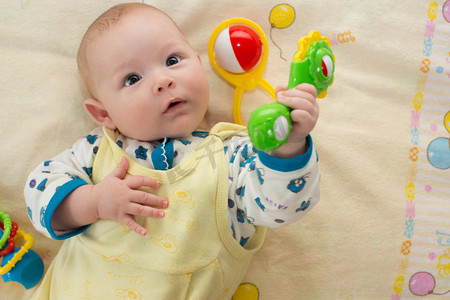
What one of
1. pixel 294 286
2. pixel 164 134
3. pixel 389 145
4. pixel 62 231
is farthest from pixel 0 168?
pixel 389 145

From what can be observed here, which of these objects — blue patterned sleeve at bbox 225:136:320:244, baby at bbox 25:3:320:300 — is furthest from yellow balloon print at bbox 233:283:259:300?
blue patterned sleeve at bbox 225:136:320:244

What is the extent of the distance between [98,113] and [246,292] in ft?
2.11

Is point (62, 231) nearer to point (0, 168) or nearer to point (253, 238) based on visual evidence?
point (0, 168)

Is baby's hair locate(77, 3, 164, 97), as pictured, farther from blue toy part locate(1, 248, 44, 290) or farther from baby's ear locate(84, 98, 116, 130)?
blue toy part locate(1, 248, 44, 290)

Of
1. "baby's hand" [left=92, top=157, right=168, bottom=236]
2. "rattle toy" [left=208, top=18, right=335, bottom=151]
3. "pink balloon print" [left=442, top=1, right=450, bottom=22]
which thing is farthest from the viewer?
"pink balloon print" [left=442, top=1, right=450, bottom=22]

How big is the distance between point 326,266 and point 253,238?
9.4 inches

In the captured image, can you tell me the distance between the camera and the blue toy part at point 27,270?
3.79 feet

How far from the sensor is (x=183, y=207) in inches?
39.8

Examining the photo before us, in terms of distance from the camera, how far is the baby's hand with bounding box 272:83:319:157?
0.77 meters

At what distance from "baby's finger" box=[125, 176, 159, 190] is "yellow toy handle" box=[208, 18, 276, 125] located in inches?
14.9

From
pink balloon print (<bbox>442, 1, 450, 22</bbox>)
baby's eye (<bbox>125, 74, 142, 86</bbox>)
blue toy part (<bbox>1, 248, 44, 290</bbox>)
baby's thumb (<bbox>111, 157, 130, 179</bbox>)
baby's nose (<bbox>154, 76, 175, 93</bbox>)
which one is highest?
pink balloon print (<bbox>442, 1, 450, 22</bbox>)

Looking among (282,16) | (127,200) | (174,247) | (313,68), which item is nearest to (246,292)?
(174,247)

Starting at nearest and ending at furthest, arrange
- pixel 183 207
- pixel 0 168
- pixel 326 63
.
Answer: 1. pixel 326 63
2. pixel 183 207
3. pixel 0 168

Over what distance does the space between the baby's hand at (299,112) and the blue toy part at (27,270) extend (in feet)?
2.55
